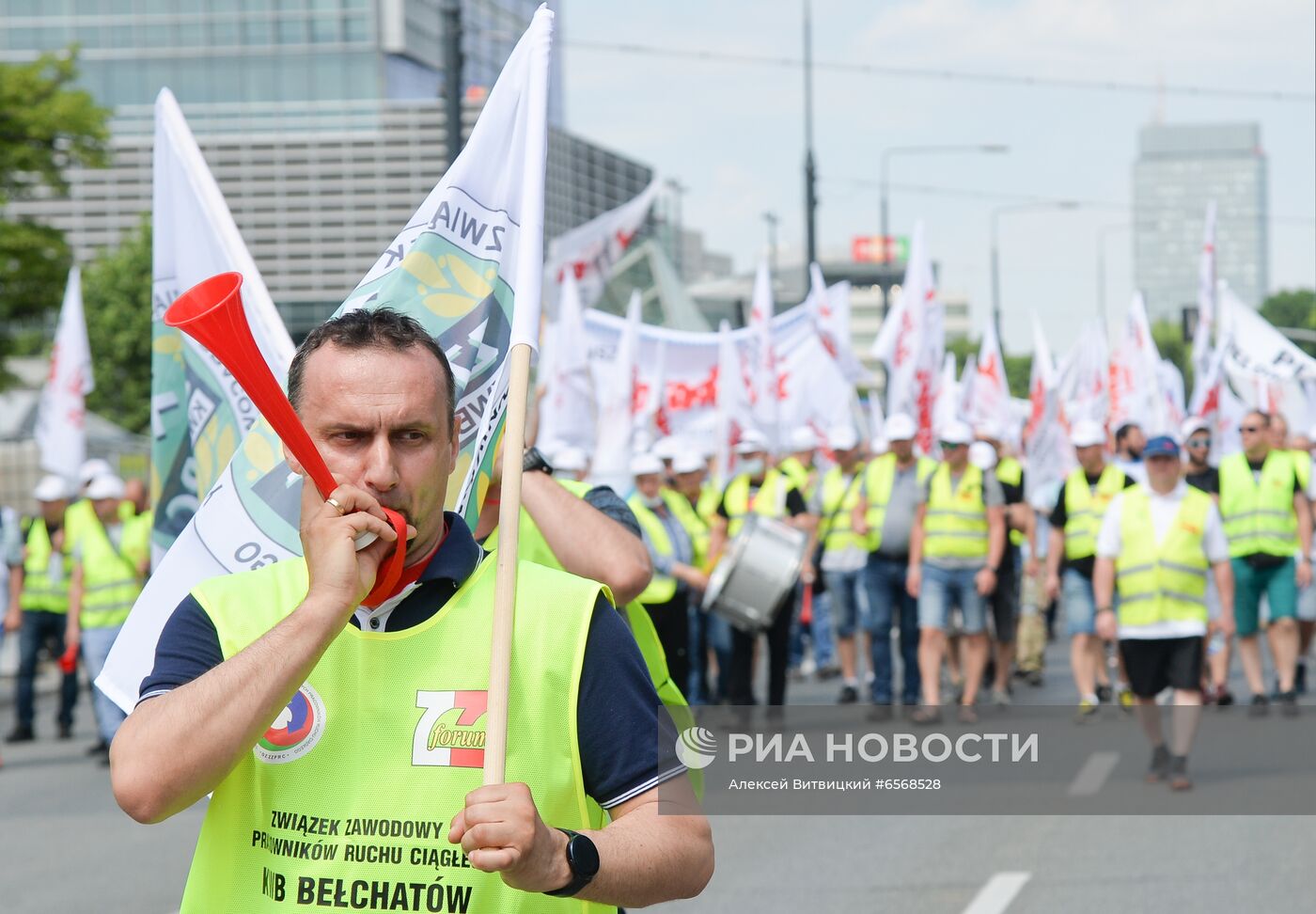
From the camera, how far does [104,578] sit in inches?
504

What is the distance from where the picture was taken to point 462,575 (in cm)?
255

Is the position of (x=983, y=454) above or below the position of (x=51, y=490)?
above

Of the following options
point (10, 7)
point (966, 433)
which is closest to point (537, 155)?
point (966, 433)

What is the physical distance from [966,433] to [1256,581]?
7.23 ft

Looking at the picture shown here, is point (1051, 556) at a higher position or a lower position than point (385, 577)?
lower

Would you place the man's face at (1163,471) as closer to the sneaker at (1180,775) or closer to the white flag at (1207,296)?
the sneaker at (1180,775)

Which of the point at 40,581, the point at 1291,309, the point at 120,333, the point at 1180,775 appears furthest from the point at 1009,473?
the point at 120,333

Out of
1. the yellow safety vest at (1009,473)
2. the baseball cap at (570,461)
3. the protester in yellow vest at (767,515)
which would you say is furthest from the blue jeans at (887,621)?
the baseball cap at (570,461)

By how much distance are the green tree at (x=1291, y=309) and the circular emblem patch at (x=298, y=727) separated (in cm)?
2940

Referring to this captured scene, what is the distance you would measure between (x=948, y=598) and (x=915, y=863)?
17.1 feet

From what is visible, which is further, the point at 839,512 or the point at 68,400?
the point at 68,400

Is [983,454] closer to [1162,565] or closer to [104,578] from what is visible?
[1162,565]

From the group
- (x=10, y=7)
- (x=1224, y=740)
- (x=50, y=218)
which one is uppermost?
(x=10, y=7)

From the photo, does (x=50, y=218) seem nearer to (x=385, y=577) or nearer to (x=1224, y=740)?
(x=1224, y=740)
